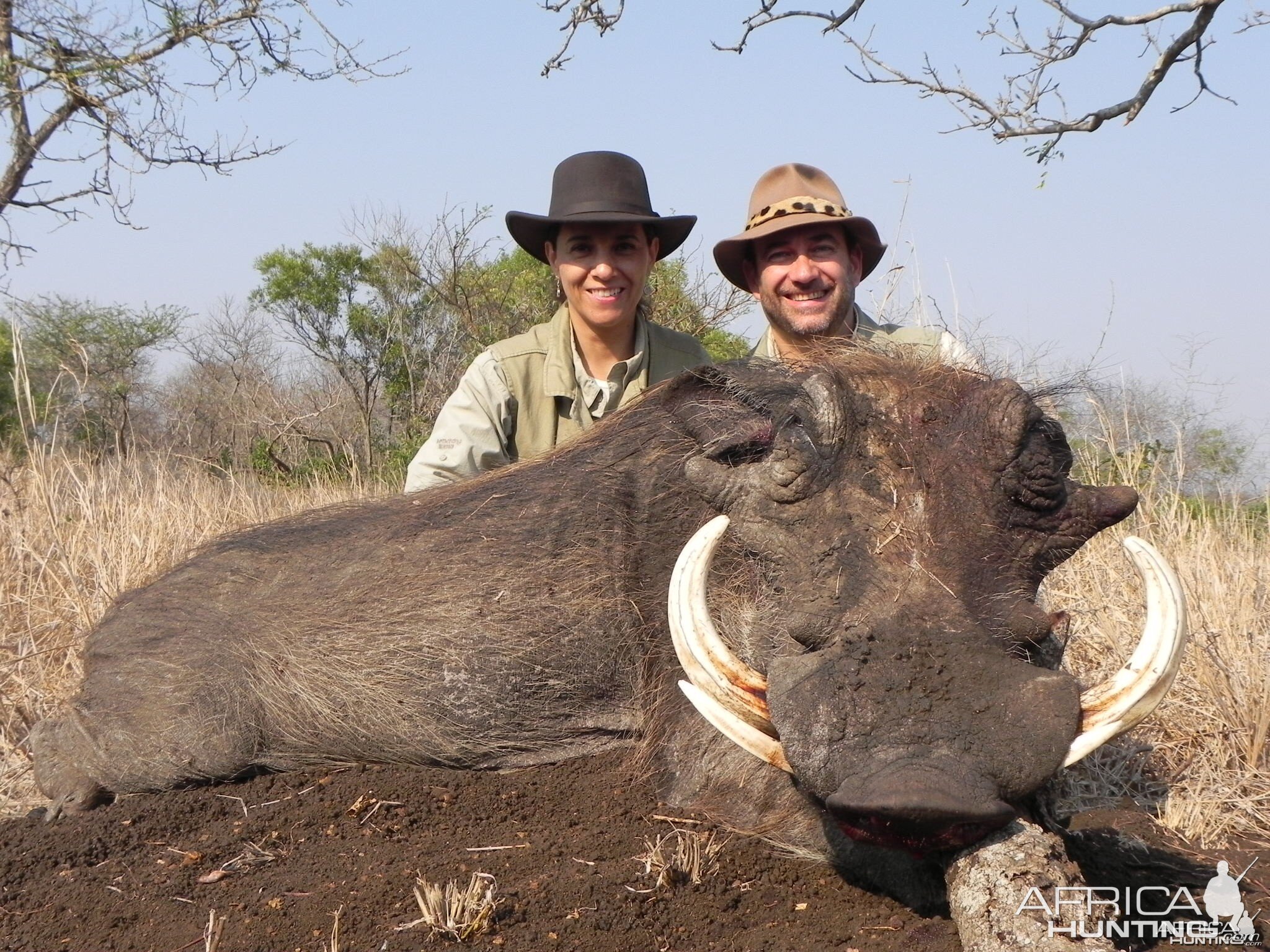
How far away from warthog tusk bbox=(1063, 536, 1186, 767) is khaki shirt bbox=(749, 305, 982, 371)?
43.9 inches

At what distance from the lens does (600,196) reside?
4445 mm

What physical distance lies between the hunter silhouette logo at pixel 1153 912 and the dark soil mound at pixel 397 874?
299mm

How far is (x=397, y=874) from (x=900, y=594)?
121cm

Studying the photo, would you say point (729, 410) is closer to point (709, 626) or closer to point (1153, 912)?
point (709, 626)

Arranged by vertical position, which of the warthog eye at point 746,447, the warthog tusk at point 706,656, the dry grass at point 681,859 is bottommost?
the dry grass at point 681,859

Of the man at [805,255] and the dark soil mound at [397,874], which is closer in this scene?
the dark soil mound at [397,874]

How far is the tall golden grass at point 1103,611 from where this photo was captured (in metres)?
3.30

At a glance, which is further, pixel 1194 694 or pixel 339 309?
pixel 339 309

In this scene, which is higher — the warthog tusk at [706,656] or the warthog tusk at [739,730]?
the warthog tusk at [706,656]

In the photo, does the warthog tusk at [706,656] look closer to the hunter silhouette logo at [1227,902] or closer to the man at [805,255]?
the hunter silhouette logo at [1227,902]

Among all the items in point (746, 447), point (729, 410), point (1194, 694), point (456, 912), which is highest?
point (729, 410)

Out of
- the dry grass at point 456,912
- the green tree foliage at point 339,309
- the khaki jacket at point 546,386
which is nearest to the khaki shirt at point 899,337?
the khaki jacket at point 546,386

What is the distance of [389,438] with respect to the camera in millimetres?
12312

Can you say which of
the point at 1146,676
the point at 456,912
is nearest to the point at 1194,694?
the point at 1146,676
